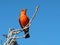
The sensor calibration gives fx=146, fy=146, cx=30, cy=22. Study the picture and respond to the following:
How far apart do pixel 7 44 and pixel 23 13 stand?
366cm

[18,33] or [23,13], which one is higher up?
[23,13]

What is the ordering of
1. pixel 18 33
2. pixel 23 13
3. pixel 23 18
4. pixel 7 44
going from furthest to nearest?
1. pixel 23 18
2. pixel 23 13
3. pixel 18 33
4. pixel 7 44

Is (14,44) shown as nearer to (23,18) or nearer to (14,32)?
(14,32)

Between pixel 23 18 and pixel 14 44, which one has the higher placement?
pixel 23 18

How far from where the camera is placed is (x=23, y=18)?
24.2 feet

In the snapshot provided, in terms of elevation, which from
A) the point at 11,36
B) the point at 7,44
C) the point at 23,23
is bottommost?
the point at 7,44

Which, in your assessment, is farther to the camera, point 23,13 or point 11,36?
point 23,13

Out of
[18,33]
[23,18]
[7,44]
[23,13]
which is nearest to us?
[7,44]

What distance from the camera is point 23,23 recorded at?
7.07 m

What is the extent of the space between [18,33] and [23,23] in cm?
344

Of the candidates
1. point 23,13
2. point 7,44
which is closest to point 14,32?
point 7,44

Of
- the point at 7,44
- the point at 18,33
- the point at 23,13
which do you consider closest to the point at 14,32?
the point at 18,33

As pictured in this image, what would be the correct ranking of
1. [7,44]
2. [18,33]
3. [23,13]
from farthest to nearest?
[23,13], [18,33], [7,44]

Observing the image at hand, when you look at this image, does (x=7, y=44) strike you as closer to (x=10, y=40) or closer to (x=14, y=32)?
(x=10, y=40)
